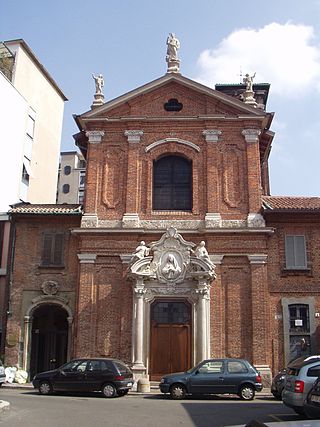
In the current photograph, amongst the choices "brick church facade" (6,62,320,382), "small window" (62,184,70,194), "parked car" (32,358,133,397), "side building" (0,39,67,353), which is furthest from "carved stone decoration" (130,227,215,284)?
"small window" (62,184,70,194)

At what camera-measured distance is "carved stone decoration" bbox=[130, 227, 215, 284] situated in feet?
71.6

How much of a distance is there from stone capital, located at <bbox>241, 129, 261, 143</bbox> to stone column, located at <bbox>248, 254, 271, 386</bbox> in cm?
549

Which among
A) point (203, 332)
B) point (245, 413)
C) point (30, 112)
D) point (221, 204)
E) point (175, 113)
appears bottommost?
point (245, 413)

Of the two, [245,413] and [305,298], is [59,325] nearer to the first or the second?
[305,298]

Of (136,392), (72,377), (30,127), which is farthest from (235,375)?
(30,127)

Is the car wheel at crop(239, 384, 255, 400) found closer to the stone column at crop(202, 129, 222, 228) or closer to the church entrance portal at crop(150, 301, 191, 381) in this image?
the church entrance portal at crop(150, 301, 191, 381)

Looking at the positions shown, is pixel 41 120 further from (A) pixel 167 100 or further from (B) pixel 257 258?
(B) pixel 257 258

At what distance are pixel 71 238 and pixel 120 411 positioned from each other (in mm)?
11289

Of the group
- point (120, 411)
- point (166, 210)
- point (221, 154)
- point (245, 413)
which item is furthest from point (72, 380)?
point (221, 154)

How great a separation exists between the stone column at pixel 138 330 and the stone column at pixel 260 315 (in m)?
4.56

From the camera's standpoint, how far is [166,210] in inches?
950

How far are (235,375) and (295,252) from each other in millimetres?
7307

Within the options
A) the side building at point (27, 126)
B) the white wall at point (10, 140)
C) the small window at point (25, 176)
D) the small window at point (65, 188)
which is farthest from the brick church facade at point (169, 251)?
the small window at point (65, 188)

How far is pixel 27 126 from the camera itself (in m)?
40.5
